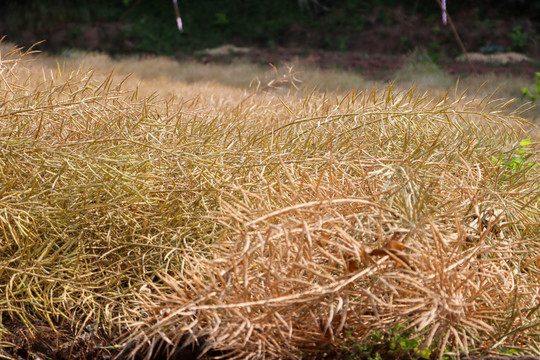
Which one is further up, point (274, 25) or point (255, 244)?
point (255, 244)

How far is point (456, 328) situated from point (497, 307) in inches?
5.4

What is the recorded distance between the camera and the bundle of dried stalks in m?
1.07

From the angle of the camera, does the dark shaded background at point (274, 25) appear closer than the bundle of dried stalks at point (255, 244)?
No

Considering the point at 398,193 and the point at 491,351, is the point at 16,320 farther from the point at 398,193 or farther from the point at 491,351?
the point at 491,351

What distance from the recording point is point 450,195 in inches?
60.6

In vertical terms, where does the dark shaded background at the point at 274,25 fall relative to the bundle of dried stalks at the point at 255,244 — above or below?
below

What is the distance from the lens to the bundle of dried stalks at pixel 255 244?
1.07m

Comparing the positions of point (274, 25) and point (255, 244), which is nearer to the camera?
point (255, 244)

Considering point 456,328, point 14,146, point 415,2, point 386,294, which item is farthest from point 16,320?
point 415,2

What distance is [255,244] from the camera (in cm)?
113

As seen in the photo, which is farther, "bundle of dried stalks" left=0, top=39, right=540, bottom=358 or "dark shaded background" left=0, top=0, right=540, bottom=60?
"dark shaded background" left=0, top=0, right=540, bottom=60

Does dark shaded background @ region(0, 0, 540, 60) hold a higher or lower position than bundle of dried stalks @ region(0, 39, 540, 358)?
lower

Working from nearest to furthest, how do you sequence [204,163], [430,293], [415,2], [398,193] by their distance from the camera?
1. [430,293]
2. [398,193]
3. [204,163]
4. [415,2]

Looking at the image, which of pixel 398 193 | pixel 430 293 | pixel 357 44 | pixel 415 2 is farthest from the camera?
pixel 415 2
